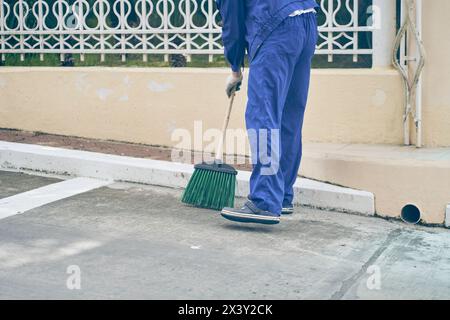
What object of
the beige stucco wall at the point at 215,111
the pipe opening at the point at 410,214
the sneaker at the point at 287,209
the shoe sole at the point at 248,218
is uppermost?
the beige stucco wall at the point at 215,111

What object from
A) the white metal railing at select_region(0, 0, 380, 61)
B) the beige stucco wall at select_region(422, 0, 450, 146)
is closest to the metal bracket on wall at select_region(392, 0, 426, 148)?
the beige stucco wall at select_region(422, 0, 450, 146)

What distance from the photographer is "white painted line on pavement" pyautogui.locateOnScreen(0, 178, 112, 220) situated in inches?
213

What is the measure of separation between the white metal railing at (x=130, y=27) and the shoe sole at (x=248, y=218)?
6.01 ft

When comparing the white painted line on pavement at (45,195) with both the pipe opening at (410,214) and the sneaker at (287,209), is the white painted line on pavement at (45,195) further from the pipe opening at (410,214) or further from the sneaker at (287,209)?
the pipe opening at (410,214)

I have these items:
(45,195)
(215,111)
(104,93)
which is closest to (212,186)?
(45,195)

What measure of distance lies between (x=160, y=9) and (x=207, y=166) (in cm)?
212

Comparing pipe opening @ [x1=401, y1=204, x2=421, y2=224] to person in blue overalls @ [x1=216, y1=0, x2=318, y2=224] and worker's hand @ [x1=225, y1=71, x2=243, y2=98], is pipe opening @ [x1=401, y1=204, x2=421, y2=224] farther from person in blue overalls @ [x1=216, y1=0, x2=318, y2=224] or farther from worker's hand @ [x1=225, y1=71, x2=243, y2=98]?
worker's hand @ [x1=225, y1=71, x2=243, y2=98]

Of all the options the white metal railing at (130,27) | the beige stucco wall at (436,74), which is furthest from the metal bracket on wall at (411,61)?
the white metal railing at (130,27)

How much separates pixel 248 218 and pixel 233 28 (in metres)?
1.10

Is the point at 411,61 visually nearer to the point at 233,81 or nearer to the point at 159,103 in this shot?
the point at 233,81

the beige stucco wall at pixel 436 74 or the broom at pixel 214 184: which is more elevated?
the beige stucco wall at pixel 436 74

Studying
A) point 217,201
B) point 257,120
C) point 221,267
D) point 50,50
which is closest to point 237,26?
point 257,120

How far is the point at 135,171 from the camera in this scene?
6172mm

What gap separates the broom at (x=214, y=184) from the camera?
5281 mm
